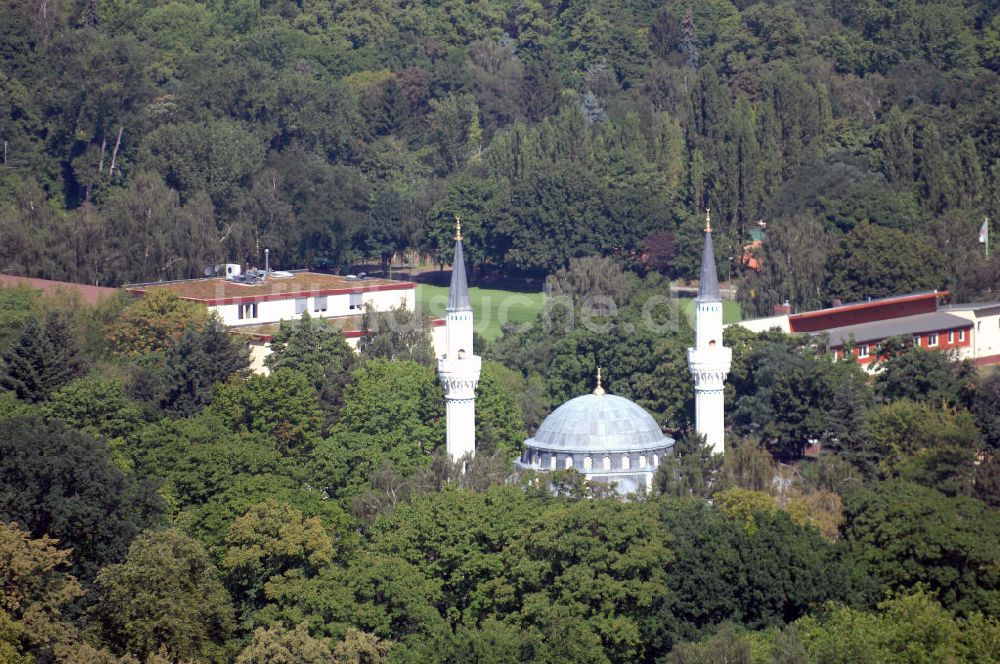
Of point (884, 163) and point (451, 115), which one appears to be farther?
point (451, 115)

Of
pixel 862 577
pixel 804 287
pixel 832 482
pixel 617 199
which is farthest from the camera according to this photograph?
pixel 617 199

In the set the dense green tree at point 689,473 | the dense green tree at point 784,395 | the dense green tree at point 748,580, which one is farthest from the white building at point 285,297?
the dense green tree at point 748,580

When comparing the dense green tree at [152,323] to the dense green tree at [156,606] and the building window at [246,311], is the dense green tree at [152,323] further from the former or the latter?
the dense green tree at [156,606]

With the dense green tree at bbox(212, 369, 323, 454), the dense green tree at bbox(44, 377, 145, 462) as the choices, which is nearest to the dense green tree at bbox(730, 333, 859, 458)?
the dense green tree at bbox(212, 369, 323, 454)

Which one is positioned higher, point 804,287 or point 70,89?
point 70,89

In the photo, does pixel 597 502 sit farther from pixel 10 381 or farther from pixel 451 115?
pixel 451 115

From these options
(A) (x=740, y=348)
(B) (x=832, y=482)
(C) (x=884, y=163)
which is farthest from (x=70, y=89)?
(B) (x=832, y=482)

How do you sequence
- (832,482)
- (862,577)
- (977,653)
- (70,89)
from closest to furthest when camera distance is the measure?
1. (977,653)
2. (862,577)
3. (832,482)
4. (70,89)

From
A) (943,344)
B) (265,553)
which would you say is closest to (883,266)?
(943,344)
